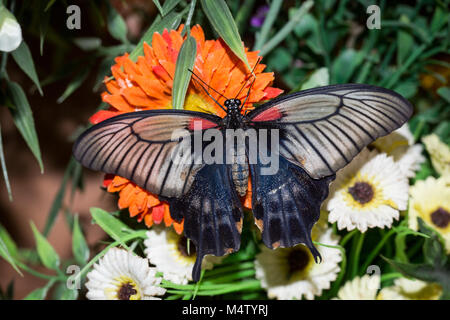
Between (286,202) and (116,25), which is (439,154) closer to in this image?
(286,202)

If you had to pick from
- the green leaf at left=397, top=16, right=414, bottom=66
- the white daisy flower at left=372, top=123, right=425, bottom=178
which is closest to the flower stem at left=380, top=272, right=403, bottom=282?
the white daisy flower at left=372, top=123, right=425, bottom=178

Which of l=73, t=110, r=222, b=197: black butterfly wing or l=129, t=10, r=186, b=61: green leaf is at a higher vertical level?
l=129, t=10, r=186, b=61: green leaf

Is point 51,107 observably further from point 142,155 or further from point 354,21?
point 354,21

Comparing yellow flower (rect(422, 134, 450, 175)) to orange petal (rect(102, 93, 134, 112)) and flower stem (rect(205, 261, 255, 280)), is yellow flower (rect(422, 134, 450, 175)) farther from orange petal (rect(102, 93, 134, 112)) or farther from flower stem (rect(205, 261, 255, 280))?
orange petal (rect(102, 93, 134, 112))

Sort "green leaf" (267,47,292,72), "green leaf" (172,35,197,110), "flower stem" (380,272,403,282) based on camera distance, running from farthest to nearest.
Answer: "green leaf" (267,47,292,72) < "flower stem" (380,272,403,282) < "green leaf" (172,35,197,110)

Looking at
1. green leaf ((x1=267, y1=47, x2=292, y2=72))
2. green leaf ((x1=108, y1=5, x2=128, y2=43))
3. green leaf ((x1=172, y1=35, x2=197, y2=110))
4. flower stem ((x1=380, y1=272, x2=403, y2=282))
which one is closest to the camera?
green leaf ((x1=172, y1=35, x2=197, y2=110))

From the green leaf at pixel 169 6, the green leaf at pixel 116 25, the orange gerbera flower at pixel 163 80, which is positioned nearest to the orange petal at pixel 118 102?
the orange gerbera flower at pixel 163 80

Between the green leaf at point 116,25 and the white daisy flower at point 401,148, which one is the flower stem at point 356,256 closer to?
the white daisy flower at point 401,148
